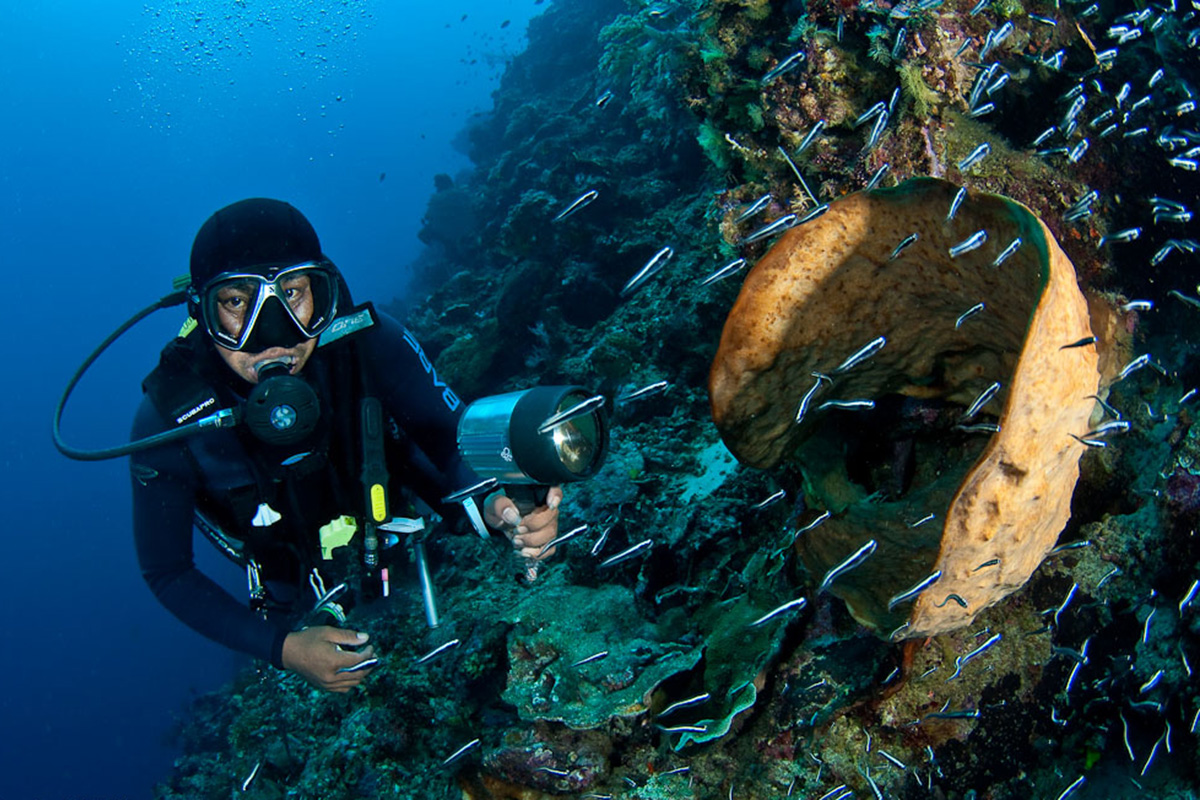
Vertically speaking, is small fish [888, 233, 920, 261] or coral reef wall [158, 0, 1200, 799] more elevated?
small fish [888, 233, 920, 261]

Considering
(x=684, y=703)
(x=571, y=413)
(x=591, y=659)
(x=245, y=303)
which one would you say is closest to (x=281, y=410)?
(x=245, y=303)

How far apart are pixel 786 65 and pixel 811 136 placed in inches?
18.3

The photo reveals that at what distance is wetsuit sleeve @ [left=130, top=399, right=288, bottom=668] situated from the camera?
10.1 feet

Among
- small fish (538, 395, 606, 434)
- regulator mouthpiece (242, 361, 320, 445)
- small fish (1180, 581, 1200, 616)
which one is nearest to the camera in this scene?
small fish (538, 395, 606, 434)

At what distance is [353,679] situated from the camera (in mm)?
2809

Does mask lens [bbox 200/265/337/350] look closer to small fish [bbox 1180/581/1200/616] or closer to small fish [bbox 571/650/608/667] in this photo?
small fish [bbox 571/650/608/667]

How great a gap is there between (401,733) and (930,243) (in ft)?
14.5

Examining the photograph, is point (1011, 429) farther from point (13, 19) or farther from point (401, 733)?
point (13, 19)

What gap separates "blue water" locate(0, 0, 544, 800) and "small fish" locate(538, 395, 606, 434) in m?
34.1

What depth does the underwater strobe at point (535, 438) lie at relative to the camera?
234 centimetres

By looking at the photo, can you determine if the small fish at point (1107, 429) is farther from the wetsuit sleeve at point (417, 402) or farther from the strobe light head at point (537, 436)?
the wetsuit sleeve at point (417, 402)

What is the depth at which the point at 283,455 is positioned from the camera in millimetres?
3273

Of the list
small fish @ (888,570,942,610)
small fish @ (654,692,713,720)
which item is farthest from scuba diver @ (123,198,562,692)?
small fish @ (888,570,942,610)

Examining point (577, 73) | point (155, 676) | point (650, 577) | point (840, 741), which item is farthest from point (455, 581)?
point (155, 676)
